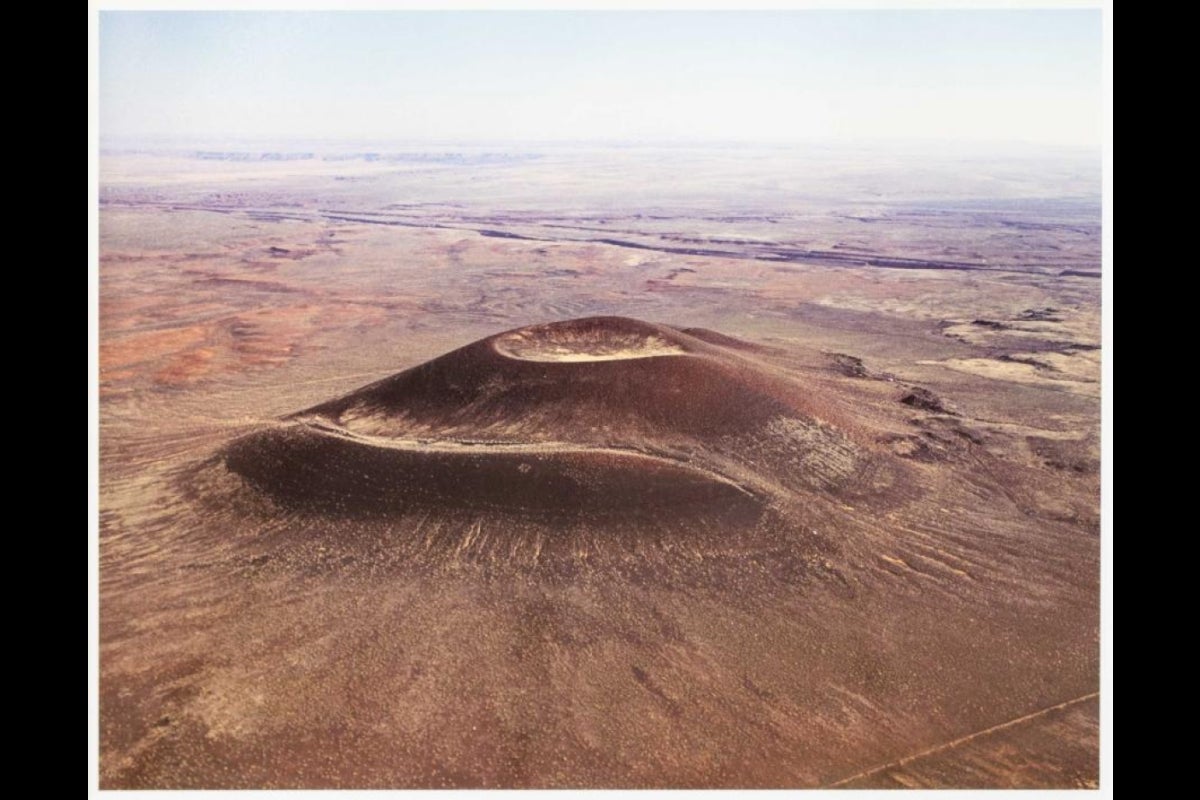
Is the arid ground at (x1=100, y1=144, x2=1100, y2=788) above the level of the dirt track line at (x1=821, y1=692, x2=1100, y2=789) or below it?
above

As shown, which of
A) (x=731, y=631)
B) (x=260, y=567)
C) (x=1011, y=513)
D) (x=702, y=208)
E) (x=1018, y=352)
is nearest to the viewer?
(x=731, y=631)

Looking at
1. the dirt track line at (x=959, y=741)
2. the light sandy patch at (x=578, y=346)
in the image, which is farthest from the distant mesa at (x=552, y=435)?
the dirt track line at (x=959, y=741)

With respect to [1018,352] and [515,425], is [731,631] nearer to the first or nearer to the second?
[515,425]

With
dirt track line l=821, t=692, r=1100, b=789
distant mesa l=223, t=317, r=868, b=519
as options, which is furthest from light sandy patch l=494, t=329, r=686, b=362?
dirt track line l=821, t=692, r=1100, b=789

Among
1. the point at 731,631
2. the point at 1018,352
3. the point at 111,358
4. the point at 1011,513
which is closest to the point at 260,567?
the point at 731,631

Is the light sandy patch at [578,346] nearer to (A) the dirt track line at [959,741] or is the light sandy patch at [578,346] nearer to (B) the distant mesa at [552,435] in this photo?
(B) the distant mesa at [552,435]

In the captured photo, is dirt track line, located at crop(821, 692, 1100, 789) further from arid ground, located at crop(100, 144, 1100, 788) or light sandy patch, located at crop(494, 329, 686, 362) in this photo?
light sandy patch, located at crop(494, 329, 686, 362)

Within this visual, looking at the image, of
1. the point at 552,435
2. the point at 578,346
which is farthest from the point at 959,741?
the point at 578,346
